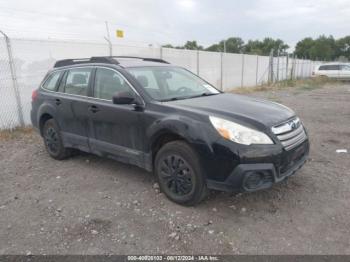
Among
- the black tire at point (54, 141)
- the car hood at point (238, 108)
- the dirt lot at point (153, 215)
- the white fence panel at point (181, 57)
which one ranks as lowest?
the dirt lot at point (153, 215)

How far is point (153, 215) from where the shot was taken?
11.4 ft

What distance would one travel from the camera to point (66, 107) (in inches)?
193

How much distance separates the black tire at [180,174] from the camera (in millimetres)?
3383

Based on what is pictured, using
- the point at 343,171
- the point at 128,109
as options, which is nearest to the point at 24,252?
the point at 128,109

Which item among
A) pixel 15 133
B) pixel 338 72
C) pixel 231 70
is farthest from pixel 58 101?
pixel 338 72

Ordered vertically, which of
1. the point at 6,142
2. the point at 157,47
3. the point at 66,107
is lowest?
the point at 6,142

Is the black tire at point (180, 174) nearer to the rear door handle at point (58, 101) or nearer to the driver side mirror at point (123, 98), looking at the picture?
the driver side mirror at point (123, 98)

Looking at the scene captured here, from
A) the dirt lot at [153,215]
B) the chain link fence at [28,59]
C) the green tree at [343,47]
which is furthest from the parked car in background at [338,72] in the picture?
the green tree at [343,47]

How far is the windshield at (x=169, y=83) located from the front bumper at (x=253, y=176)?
1324 mm

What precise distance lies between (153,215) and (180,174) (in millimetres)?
539

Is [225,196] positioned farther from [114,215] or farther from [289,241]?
[114,215]

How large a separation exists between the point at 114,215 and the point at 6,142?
14.8 ft

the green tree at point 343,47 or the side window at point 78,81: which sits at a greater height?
the green tree at point 343,47

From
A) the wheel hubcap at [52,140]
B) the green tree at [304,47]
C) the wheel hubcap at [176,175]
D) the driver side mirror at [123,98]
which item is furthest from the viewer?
the green tree at [304,47]
